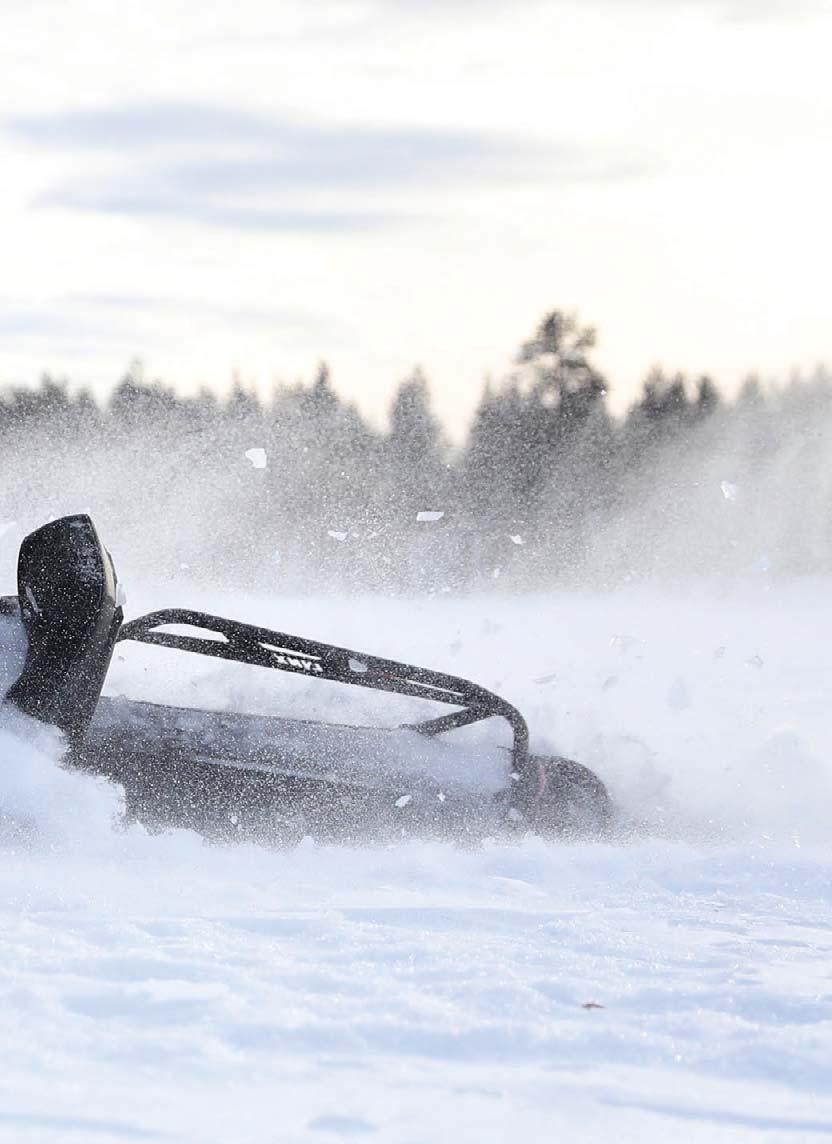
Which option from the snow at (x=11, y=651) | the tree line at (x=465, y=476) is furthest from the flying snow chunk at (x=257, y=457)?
the snow at (x=11, y=651)

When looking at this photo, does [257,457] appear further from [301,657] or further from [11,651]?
[11,651]

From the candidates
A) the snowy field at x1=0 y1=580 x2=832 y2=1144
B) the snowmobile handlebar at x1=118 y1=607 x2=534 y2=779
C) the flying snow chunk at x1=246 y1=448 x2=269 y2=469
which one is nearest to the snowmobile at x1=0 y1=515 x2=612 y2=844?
the snowmobile handlebar at x1=118 y1=607 x2=534 y2=779

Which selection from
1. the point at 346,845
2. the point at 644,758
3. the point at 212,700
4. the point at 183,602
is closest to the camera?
the point at 346,845

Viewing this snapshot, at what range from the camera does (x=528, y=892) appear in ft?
17.8

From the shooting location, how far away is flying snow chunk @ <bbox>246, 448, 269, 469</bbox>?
4098 centimetres

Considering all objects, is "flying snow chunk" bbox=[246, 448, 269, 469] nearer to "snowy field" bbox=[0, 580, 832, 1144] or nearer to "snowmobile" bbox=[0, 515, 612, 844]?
"snowy field" bbox=[0, 580, 832, 1144]

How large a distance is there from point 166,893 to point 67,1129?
210 centimetres

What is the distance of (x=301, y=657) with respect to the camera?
6570mm

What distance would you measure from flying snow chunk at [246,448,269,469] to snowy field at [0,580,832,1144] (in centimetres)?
3351

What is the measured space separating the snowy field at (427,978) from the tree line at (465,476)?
24143 mm

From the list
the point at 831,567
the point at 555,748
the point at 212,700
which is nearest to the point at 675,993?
the point at 555,748

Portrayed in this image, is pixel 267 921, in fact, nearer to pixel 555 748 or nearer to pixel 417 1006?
pixel 417 1006

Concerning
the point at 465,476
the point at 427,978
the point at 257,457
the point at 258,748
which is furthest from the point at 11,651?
the point at 257,457

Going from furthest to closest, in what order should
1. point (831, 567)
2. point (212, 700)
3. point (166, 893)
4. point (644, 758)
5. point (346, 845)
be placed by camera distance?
point (831, 567)
point (212, 700)
point (644, 758)
point (346, 845)
point (166, 893)
